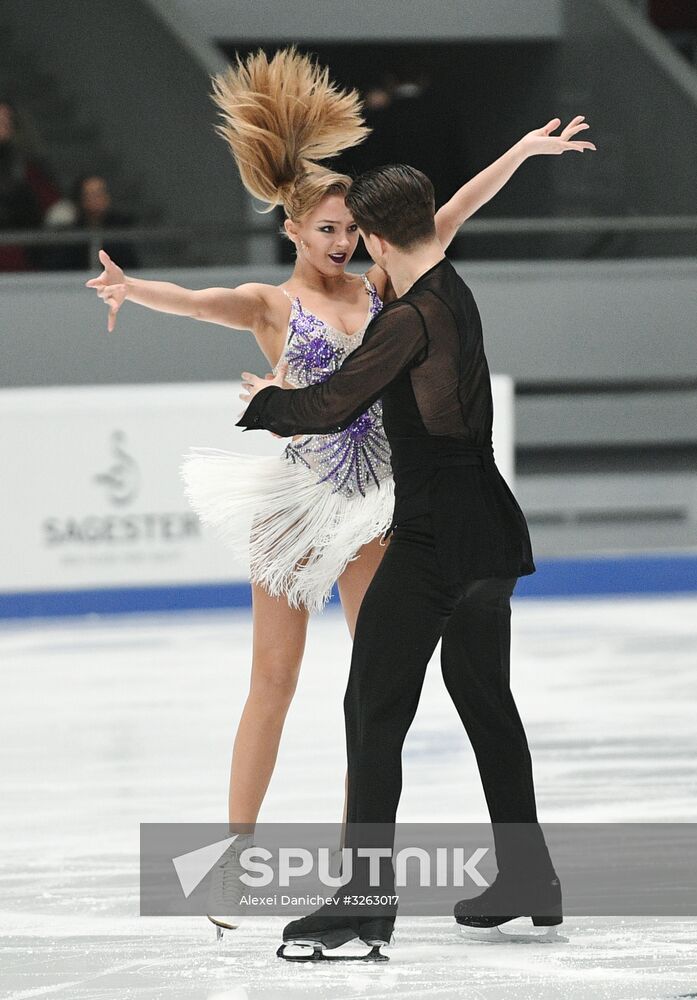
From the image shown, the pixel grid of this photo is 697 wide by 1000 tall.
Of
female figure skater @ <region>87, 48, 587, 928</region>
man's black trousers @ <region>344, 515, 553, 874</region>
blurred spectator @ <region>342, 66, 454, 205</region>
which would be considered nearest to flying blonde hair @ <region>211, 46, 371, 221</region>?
female figure skater @ <region>87, 48, 587, 928</region>

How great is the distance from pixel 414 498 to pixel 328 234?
2.01ft

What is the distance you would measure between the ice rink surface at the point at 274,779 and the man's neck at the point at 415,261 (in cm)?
122

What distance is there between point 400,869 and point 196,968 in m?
0.72

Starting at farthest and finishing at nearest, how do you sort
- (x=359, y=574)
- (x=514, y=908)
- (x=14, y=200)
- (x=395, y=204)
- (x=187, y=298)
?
(x=14, y=200) < (x=359, y=574) < (x=187, y=298) < (x=514, y=908) < (x=395, y=204)

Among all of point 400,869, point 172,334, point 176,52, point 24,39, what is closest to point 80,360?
point 172,334

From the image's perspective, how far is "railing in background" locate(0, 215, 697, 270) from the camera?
9320 millimetres

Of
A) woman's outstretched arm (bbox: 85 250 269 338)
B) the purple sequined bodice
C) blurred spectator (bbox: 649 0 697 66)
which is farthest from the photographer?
blurred spectator (bbox: 649 0 697 66)

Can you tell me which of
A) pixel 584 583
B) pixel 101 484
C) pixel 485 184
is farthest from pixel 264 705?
pixel 584 583

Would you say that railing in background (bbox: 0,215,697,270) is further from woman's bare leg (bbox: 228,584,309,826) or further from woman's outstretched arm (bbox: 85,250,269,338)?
woman's bare leg (bbox: 228,584,309,826)

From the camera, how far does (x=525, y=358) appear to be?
988 centimetres

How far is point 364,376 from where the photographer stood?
2.77 metres

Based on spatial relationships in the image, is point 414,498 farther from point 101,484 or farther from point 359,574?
point 101,484

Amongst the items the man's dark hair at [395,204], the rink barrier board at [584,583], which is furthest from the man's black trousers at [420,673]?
the rink barrier board at [584,583]

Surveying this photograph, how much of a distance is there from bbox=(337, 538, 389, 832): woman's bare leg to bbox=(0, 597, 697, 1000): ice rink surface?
50 cm
